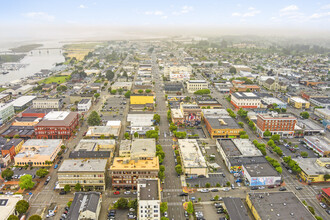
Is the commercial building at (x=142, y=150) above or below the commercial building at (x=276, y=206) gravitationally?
above

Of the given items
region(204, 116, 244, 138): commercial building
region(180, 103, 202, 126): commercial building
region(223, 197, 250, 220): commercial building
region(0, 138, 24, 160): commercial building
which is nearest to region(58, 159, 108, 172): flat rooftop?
region(0, 138, 24, 160): commercial building

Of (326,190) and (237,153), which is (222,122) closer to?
(237,153)

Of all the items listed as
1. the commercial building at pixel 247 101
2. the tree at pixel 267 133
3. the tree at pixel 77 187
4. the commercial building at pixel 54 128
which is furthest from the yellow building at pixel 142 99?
the tree at pixel 77 187

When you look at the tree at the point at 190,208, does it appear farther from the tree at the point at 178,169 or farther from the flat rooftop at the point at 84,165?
the flat rooftop at the point at 84,165

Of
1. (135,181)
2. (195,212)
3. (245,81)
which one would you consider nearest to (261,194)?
(195,212)

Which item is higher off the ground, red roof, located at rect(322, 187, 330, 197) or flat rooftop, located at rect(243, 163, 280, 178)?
flat rooftop, located at rect(243, 163, 280, 178)

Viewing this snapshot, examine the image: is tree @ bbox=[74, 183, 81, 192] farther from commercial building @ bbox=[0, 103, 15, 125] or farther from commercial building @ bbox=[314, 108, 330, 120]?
commercial building @ bbox=[314, 108, 330, 120]
